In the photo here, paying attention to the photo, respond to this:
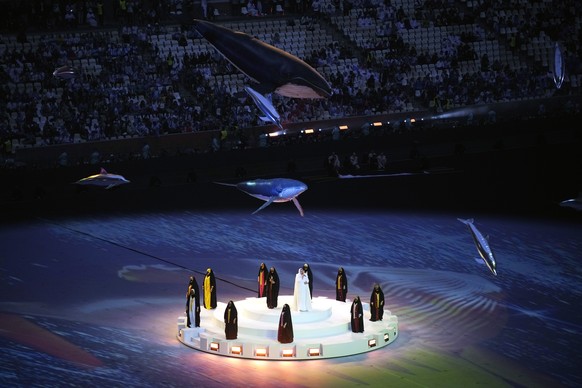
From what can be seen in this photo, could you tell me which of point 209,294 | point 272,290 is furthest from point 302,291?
point 209,294

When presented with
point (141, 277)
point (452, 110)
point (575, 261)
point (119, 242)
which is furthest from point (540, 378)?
Answer: point (452, 110)

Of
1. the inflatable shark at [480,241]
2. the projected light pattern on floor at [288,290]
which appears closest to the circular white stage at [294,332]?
the projected light pattern on floor at [288,290]

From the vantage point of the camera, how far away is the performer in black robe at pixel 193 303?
1973 cm

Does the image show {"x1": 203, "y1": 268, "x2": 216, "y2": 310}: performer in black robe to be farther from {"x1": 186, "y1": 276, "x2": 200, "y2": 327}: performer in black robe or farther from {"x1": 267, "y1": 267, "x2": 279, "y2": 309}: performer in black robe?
{"x1": 267, "y1": 267, "x2": 279, "y2": 309}: performer in black robe

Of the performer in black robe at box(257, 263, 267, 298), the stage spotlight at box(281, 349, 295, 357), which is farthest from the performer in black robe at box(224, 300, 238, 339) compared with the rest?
the performer in black robe at box(257, 263, 267, 298)

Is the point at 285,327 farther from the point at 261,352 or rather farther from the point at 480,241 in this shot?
the point at 480,241

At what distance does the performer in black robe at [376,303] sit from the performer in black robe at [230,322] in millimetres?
2894

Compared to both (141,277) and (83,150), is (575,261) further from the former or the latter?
(83,150)

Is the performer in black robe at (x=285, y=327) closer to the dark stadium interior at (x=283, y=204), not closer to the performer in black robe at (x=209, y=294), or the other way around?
the dark stadium interior at (x=283, y=204)

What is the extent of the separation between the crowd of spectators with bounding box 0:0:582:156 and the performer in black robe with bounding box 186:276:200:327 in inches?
820

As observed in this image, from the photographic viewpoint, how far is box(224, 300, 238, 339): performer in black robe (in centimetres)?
1869

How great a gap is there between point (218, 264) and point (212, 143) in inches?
523

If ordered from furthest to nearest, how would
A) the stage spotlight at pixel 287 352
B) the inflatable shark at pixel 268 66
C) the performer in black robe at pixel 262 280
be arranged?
the performer in black robe at pixel 262 280, the stage spotlight at pixel 287 352, the inflatable shark at pixel 268 66

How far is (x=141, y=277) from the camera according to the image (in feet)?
83.8
